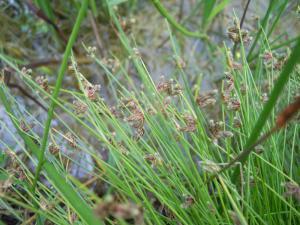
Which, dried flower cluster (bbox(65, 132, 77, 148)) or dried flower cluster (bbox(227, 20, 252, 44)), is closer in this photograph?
dried flower cluster (bbox(65, 132, 77, 148))

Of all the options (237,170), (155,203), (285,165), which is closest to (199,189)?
(237,170)

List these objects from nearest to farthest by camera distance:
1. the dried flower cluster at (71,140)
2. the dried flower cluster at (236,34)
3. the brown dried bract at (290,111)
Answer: the brown dried bract at (290,111) < the dried flower cluster at (71,140) < the dried flower cluster at (236,34)

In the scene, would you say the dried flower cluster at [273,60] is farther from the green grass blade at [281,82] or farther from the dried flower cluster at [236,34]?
the green grass blade at [281,82]

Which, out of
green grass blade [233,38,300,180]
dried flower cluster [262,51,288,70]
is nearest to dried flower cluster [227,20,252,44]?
dried flower cluster [262,51,288,70]

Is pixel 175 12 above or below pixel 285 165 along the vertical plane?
above

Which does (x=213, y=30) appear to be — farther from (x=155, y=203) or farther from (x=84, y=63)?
(x=155, y=203)

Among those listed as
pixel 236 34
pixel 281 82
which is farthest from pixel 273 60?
pixel 281 82

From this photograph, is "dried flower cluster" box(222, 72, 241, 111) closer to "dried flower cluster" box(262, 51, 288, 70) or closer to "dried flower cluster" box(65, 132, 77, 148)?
"dried flower cluster" box(262, 51, 288, 70)

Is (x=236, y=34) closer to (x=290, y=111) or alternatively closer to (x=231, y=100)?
(x=231, y=100)

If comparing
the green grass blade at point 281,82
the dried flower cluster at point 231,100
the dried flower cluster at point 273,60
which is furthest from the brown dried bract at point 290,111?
the dried flower cluster at point 273,60

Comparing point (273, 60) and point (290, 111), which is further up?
point (290, 111)

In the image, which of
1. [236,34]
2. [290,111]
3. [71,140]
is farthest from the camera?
[236,34]
